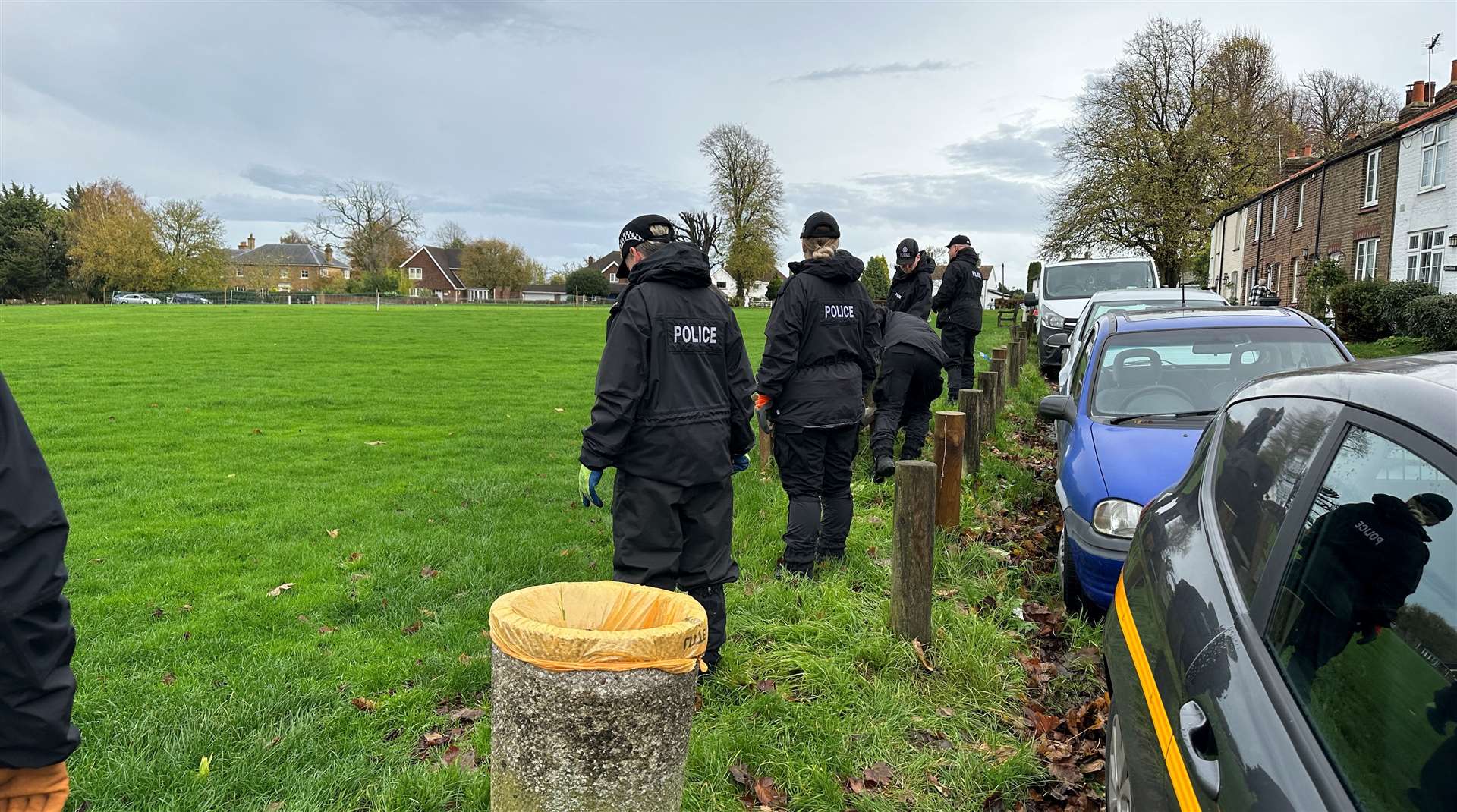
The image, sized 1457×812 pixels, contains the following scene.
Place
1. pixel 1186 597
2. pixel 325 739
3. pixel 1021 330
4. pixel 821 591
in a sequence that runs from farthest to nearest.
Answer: pixel 1021 330 → pixel 821 591 → pixel 325 739 → pixel 1186 597

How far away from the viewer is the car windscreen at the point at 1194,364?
17.7 feet

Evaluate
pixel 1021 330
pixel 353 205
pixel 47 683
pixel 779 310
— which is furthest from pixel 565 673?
pixel 353 205

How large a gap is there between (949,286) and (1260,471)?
831 centimetres

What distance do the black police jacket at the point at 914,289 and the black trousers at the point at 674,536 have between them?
530 centimetres

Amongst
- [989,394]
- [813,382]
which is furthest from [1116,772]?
[989,394]

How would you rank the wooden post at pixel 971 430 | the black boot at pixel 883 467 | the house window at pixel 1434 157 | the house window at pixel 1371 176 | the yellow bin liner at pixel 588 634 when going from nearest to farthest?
the yellow bin liner at pixel 588 634
the black boot at pixel 883 467
the wooden post at pixel 971 430
the house window at pixel 1434 157
the house window at pixel 1371 176

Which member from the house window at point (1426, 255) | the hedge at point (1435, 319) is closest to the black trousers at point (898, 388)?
the hedge at point (1435, 319)

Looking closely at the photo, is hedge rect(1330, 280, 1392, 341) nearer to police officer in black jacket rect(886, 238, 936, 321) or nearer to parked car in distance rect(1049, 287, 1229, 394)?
parked car in distance rect(1049, 287, 1229, 394)

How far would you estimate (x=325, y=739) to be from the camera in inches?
132

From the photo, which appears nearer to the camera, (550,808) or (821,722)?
(550,808)

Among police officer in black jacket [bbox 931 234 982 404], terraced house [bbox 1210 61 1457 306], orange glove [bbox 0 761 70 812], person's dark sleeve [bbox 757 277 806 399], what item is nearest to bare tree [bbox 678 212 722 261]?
person's dark sleeve [bbox 757 277 806 399]

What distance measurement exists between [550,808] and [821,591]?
8.82ft

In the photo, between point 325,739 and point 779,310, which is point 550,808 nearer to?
point 325,739

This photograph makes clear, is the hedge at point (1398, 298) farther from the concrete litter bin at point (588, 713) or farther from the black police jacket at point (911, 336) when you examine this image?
the concrete litter bin at point (588, 713)
